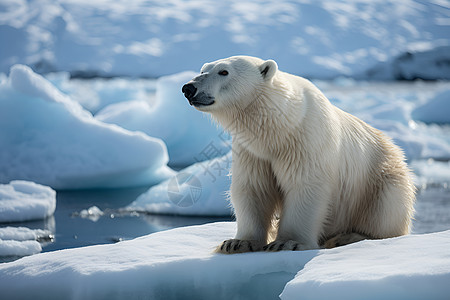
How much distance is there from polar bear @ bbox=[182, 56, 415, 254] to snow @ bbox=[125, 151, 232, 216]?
2.66 metres

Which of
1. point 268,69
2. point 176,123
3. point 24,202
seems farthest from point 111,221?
point 176,123

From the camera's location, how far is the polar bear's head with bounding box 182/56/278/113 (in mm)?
2699

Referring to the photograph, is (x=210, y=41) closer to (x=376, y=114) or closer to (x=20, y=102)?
(x=376, y=114)

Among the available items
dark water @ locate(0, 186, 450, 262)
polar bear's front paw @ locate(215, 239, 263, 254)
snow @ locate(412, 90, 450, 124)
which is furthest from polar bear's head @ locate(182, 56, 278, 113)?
snow @ locate(412, 90, 450, 124)

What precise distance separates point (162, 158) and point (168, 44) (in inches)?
1289

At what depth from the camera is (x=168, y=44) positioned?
38875mm

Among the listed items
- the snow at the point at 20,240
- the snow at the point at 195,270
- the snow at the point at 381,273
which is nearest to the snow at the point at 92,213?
the snow at the point at 20,240

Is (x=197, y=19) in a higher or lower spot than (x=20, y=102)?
lower

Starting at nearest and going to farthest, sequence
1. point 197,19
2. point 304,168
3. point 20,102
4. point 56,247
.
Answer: point 304,168
point 56,247
point 20,102
point 197,19

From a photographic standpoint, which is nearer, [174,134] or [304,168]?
[304,168]

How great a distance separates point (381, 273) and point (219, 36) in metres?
37.6

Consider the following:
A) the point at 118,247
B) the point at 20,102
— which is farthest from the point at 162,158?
the point at 118,247

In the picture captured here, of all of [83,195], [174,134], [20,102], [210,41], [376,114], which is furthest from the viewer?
[210,41]

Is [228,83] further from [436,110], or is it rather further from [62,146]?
[436,110]
